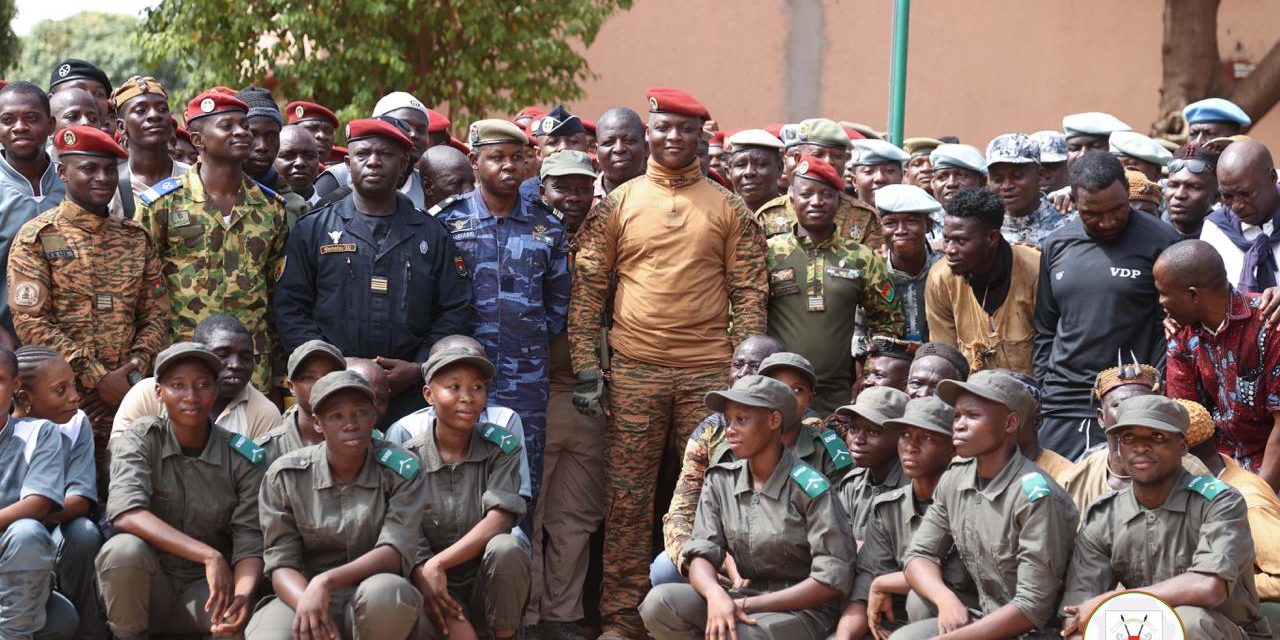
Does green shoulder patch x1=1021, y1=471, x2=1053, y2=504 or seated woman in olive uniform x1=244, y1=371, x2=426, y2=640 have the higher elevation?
green shoulder patch x1=1021, y1=471, x2=1053, y2=504

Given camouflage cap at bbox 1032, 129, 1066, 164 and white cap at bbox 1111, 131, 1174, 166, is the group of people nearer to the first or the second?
white cap at bbox 1111, 131, 1174, 166

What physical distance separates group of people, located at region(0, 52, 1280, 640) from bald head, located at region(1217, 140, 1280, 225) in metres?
0.02

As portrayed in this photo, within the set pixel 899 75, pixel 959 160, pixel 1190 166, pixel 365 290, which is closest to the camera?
pixel 365 290

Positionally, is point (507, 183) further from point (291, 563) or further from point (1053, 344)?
point (1053, 344)

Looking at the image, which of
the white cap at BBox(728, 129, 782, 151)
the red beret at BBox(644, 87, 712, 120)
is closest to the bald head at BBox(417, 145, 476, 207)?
the red beret at BBox(644, 87, 712, 120)

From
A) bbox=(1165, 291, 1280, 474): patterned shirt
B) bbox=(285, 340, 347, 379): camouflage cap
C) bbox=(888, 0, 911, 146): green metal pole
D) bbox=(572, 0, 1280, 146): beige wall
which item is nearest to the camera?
bbox=(1165, 291, 1280, 474): patterned shirt

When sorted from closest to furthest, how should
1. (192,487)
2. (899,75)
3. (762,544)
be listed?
(762,544), (192,487), (899,75)

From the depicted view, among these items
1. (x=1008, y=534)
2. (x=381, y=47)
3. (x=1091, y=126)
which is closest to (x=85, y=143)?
(x=1008, y=534)

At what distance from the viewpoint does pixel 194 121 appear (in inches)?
281

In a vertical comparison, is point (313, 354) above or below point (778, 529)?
above

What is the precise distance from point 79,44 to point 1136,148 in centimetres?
2906

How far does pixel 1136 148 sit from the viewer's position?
8.77 meters

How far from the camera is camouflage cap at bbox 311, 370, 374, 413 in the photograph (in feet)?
19.7

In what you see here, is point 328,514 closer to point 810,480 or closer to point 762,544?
point 762,544
